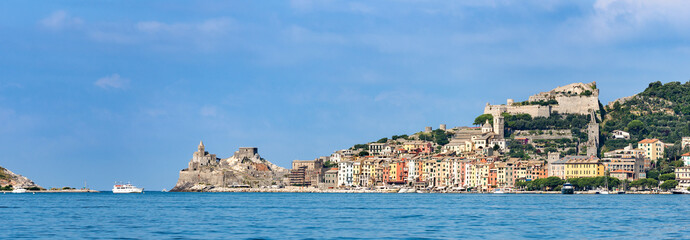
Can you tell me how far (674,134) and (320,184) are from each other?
57979mm

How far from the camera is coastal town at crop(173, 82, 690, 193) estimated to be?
12606 cm

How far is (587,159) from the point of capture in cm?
12838

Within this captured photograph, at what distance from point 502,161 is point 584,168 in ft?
52.5

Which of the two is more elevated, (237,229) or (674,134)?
(674,134)

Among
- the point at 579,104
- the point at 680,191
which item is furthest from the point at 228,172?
the point at 680,191

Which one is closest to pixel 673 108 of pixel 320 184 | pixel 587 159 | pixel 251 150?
pixel 587 159

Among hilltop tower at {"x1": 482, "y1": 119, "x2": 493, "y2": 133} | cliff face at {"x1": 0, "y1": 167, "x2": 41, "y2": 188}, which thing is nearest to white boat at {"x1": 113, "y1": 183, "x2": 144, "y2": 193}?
cliff face at {"x1": 0, "y1": 167, "x2": 41, "y2": 188}

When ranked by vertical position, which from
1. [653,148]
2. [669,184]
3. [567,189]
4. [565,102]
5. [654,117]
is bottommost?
[567,189]

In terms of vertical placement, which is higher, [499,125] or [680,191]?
[499,125]

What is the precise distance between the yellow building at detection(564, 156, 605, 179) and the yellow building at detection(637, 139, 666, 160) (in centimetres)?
1119

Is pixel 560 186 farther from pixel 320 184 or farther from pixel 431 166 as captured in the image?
pixel 320 184

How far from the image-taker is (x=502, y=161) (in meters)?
140

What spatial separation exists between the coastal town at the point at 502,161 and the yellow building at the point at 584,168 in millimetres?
132

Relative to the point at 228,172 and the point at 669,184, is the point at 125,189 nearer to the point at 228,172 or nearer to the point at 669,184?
the point at 228,172
